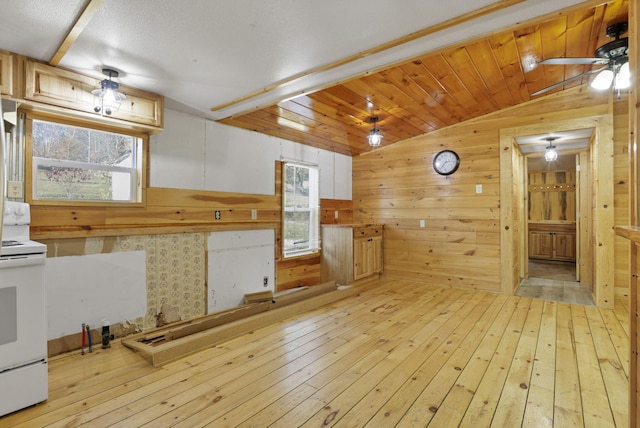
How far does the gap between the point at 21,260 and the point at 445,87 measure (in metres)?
3.75

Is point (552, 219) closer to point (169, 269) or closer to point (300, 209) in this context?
point (300, 209)

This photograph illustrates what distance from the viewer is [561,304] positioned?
12.9ft

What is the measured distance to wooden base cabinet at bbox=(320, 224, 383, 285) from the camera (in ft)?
15.5

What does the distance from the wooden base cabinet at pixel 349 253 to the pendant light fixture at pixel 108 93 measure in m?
3.16

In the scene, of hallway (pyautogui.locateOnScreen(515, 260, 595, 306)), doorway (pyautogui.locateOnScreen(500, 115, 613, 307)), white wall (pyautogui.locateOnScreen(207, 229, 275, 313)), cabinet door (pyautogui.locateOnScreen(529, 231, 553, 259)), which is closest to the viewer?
white wall (pyautogui.locateOnScreen(207, 229, 275, 313))

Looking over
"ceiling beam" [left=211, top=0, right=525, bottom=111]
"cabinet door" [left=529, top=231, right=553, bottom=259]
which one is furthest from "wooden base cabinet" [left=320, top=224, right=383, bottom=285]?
"cabinet door" [left=529, top=231, right=553, bottom=259]

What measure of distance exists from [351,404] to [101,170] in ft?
9.31

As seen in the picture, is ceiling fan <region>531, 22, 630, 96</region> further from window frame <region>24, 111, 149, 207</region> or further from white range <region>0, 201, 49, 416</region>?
white range <region>0, 201, 49, 416</region>

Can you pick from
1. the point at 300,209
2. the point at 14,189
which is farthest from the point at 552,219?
the point at 14,189

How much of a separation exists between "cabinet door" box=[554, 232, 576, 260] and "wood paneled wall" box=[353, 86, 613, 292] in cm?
383

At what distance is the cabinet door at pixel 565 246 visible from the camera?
6926 mm

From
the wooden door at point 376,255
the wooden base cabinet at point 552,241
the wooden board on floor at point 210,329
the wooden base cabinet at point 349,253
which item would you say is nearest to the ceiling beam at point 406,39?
the wooden board on floor at point 210,329

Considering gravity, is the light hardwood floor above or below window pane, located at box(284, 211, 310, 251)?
below

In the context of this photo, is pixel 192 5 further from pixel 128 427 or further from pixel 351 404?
pixel 351 404
